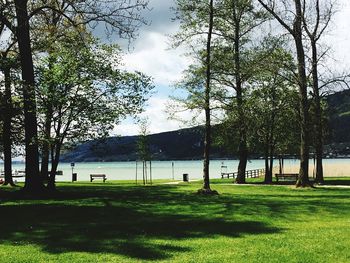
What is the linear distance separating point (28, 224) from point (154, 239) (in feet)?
14.7

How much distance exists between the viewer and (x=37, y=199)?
21.0 meters

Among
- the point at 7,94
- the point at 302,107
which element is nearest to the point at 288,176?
the point at 302,107

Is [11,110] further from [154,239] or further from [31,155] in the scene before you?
[154,239]

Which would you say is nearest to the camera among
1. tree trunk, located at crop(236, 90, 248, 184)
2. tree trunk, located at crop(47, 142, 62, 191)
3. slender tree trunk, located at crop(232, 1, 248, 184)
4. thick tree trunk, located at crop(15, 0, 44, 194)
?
thick tree trunk, located at crop(15, 0, 44, 194)

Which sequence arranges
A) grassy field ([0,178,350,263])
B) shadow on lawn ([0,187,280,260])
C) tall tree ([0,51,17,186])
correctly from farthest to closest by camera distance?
1. tall tree ([0,51,17,186])
2. shadow on lawn ([0,187,280,260])
3. grassy field ([0,178,350,263])

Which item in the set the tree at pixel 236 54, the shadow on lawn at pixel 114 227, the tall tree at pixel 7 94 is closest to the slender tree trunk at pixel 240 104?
the tree at pixel 236 54

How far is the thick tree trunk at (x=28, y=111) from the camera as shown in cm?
2208

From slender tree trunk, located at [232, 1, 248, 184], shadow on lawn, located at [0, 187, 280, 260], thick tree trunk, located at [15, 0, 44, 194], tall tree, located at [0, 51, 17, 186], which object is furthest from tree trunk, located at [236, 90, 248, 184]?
tall tree, located at [0, 51, 17, 186]

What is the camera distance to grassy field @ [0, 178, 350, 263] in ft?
31.3

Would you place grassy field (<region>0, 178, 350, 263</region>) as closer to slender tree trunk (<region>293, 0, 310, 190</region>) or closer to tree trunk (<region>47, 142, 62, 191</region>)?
tree trunk (<region>47, 142, 62, 191</region>)

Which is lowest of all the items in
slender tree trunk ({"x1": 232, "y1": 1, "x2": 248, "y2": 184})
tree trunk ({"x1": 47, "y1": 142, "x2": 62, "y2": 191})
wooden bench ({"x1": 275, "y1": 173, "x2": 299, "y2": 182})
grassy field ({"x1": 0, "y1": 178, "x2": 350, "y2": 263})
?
wooden bench ({"x1": 275, "y1": 173, "x2": 299, "y2": 182})

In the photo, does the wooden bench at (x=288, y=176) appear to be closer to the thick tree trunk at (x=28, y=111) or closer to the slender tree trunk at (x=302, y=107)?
the slender tree trunk at (x=302, y=107)

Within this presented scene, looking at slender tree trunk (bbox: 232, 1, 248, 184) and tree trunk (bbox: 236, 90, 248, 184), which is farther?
slender tree trunk (bbox: 232, 1, 248, 184)

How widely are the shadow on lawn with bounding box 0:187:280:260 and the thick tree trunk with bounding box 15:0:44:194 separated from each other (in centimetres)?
408
